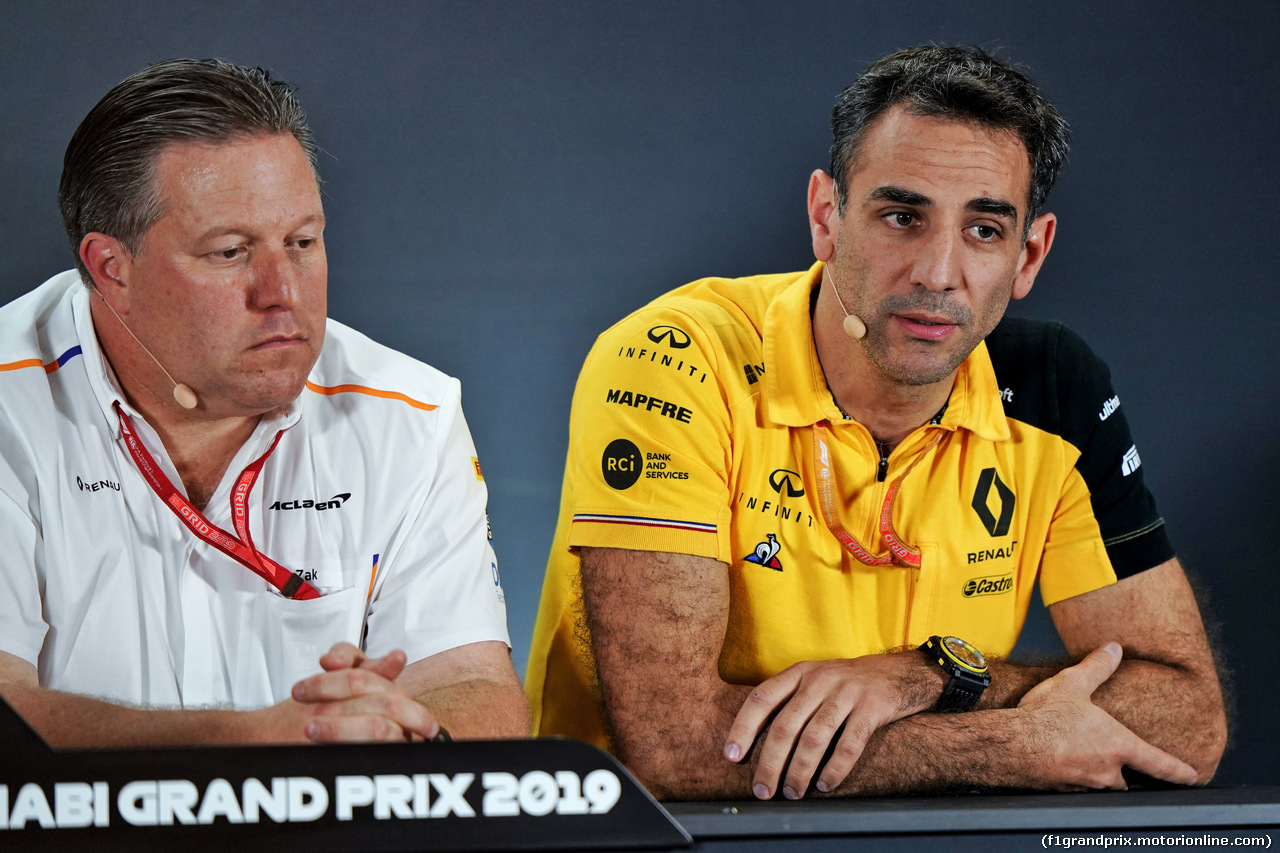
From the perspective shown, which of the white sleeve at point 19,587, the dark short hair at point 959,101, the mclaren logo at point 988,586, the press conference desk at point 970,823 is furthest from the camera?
the mclaren logo at point 988,586

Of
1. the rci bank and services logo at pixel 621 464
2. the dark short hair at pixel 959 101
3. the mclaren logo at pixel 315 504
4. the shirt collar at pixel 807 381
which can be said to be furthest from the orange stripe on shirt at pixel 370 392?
the dark short hair at pixel 959 101

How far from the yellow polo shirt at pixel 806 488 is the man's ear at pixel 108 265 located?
0.65 metres

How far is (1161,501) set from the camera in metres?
2.14

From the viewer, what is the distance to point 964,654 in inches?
66.2

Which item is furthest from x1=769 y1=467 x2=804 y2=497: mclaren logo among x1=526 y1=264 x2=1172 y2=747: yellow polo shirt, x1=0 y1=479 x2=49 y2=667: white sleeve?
x1=0 y1=479 x2=49 y2=667: white sleeve

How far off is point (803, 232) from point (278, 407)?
968 mm

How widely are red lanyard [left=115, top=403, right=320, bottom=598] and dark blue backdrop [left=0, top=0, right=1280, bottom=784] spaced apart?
395 mm

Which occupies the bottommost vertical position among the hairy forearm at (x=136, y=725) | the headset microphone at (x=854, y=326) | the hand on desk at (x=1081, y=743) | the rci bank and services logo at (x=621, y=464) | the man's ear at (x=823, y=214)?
the hand on desk at (x=1081, y=743)

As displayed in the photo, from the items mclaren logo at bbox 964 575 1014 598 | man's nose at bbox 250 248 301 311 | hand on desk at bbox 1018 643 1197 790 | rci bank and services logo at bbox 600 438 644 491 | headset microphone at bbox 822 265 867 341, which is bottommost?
hand on desk at bbox 1018 643 1197 790

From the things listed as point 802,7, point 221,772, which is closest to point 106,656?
point 221,772

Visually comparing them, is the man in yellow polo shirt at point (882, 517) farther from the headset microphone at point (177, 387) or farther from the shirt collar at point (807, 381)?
the headset microphone at point (177, 387)

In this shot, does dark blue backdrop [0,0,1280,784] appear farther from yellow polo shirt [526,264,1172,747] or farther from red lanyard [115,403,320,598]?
red lanyard [115,403,320,598]

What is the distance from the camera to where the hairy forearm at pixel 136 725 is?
4.16 ft

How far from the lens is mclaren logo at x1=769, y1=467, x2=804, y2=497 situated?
69.7 inches
